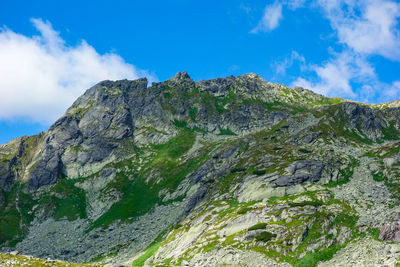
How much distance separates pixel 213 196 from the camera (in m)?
83.5

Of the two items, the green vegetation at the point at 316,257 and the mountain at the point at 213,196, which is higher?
the mountain at the point at 213,196

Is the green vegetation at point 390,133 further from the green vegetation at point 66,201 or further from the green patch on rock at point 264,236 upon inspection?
the green vegetation at point 66,201

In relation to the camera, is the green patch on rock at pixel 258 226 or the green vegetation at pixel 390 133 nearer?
the green patch on rock at pixel 258 226

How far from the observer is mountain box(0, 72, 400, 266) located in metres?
46.2

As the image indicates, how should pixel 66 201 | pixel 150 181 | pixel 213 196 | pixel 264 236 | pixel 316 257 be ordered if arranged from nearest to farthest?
pixel 316 257 → pixel 264 236 → pixel 213 196 → pixel 150 181 → pixel 66 201

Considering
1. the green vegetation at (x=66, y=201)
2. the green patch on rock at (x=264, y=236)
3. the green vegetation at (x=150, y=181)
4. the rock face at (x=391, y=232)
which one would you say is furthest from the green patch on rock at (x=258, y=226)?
the green vegetation at (x=66, y=201)

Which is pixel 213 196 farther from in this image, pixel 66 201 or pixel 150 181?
pixel 66 201

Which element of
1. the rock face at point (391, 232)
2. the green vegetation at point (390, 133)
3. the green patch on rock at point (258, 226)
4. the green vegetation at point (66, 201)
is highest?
the green vegetation at point (390, 133)

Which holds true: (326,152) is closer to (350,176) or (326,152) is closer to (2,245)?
(350,176)

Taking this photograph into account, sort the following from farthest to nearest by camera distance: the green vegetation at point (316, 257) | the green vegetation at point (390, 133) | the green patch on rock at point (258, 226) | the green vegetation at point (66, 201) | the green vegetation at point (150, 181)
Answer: the green vegetation at point (390, 133), the green vegetation at point (66, 201), the green vegetation at point (150, 181), the green patch on rock at point (258, 226), the green vegetation at point (316, 257)

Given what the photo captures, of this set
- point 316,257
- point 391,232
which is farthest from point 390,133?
point 316,257

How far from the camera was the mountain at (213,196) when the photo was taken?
46.2m

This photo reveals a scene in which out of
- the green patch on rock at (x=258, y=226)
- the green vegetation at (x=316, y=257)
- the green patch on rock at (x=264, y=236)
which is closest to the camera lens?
the green vegetation at (x=316, y=257)

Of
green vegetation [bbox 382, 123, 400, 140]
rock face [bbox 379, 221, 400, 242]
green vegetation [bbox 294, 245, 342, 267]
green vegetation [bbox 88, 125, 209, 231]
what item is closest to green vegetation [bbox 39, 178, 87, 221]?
green vegetation [bbox 88, 125, 209, 231]
